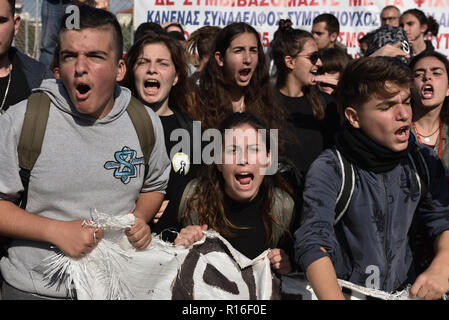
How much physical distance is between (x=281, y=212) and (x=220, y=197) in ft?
1.11

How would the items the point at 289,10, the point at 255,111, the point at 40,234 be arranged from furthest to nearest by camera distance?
the point at 289,10 → the point at 255,111 → the point at 40,234

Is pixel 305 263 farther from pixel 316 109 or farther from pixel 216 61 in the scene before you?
pixel 216 61

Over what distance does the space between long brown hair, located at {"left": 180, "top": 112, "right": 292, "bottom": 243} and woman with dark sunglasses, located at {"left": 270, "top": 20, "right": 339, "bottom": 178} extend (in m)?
0.70

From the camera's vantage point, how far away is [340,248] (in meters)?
2.49

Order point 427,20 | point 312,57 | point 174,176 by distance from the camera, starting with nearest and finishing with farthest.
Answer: point 174,176, point 312,57, point 427,20

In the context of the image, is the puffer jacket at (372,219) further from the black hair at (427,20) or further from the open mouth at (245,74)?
the black hair at (427,20)

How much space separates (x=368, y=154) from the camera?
2.48m

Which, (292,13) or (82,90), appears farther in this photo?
(292,13)

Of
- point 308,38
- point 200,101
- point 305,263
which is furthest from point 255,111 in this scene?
point 305,263

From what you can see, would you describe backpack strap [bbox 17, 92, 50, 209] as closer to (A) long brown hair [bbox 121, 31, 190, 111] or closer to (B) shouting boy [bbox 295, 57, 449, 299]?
(B) shouting boy [bbox 295, 57, 449, 299]

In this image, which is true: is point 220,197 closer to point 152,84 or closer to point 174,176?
point 174,176

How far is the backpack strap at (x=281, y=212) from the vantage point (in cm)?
274

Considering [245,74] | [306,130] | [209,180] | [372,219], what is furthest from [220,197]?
[245,74]
